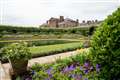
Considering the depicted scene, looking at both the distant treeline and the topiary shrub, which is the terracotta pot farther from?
the distant treeline

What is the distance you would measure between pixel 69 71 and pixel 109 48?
1694mm

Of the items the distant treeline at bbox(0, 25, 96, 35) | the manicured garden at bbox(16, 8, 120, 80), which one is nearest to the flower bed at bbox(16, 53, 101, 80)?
the manicured garden at bbox(16, 8, 120, 80)

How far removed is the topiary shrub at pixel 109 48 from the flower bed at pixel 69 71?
304 millimetres

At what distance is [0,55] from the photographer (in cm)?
1348

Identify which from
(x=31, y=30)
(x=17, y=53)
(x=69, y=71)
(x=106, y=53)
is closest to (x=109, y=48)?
(x=106, y=53)

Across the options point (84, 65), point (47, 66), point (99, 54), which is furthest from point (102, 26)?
point (47, 66)

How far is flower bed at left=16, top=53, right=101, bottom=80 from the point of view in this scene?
6641 mm

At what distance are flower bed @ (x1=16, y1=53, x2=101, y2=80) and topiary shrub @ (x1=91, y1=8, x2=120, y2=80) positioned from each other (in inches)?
12.0

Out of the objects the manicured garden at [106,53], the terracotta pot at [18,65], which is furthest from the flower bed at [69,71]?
the terracotta pot at [18,65]

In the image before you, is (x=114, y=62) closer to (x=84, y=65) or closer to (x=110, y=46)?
(x=110, y=46)

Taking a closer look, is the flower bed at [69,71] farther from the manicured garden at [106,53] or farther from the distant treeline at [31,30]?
the distant treeline at [31,30]

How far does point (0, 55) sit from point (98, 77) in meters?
8.03

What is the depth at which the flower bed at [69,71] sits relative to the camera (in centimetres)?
664

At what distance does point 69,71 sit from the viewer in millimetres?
7246
